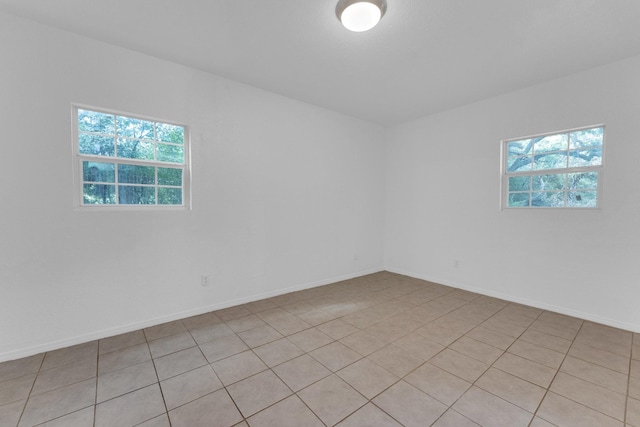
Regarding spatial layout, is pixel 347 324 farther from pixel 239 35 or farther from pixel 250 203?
pixel 239 35

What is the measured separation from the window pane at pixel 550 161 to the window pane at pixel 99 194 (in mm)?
4945

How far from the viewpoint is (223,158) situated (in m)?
3.19

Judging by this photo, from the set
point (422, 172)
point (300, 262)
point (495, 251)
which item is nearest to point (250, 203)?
point (300, 262)

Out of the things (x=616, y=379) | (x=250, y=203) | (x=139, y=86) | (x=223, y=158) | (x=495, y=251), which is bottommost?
(x=616, y=379)

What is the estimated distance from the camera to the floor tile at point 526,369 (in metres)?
1.93

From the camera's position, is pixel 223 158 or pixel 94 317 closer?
pixel 94 317

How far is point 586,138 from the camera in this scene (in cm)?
303

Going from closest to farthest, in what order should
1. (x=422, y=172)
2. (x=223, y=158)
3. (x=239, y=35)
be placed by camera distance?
(x=239, y=35) < (x=223, y=158) < (x=422, y=172)

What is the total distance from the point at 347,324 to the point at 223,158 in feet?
7.83

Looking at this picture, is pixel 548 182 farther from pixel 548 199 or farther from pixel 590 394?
pixel 590 394

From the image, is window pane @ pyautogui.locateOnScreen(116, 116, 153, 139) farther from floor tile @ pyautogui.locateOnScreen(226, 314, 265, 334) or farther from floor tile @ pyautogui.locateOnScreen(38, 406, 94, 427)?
floor tile @ pyautogui.locateOnScreen(38, 406, 94, 427)

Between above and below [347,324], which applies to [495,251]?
above

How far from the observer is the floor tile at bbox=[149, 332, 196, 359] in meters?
2.28

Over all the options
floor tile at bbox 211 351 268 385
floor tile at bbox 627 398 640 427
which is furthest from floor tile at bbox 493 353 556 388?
floor tile at bbox 211 351 268 385
